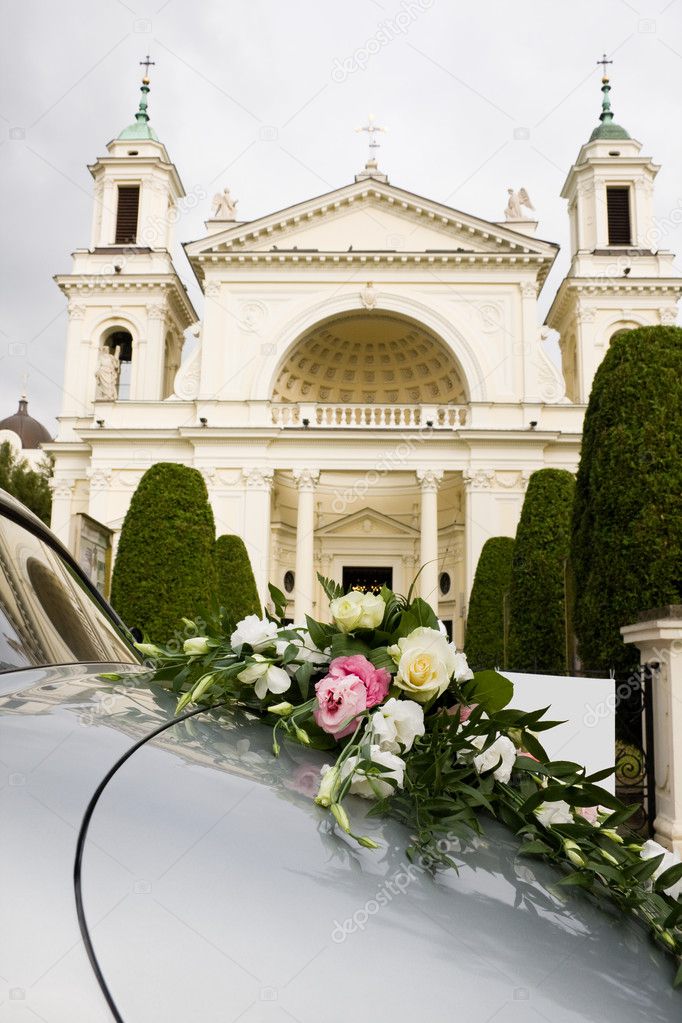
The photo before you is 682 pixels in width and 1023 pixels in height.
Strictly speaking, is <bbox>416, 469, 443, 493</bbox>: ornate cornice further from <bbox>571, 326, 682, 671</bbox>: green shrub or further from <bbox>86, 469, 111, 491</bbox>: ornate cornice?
<bbox>571, 326, 682, 671</bbox>: green shrub

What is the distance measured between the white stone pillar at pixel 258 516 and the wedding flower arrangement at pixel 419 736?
24.9 metres

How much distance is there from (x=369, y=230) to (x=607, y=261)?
9695 mm

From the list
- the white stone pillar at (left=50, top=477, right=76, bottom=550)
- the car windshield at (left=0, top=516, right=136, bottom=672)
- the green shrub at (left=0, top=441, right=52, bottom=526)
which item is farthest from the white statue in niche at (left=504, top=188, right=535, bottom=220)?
the car windshield at (left=0, top=516, right=136, bottom=672)

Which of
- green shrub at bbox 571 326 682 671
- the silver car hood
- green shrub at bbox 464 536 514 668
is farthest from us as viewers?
green shrub at bbox 464 536 514 668

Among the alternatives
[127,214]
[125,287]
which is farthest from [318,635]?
[127,214]

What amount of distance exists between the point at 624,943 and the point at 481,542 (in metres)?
25.4

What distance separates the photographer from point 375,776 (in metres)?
1.08

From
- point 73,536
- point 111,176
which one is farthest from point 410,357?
→ point 73,536

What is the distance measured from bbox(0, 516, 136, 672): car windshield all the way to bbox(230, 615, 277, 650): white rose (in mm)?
375

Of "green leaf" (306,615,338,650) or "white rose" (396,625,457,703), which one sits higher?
"green leaf" (306,615,338,650)

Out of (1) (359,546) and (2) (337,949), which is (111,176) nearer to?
(1) (359,546)

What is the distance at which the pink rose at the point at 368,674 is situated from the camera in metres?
1.26

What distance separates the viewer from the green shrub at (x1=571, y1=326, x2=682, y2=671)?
6969mm

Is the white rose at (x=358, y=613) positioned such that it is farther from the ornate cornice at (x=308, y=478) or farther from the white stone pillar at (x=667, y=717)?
the ornate cornice at (x=308, y=478)
